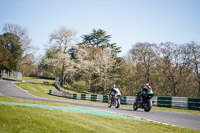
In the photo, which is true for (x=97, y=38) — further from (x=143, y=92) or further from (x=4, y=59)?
(x=143, y=92)

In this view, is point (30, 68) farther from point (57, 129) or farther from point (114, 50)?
point (57, 129)

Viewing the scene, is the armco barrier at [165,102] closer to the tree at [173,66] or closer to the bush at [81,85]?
the tree at [173,66]

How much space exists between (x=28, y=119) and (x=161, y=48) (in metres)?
41.0

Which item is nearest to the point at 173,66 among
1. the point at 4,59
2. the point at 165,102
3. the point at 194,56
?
the point at 194,56

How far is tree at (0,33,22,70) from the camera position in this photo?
65750 millimetres

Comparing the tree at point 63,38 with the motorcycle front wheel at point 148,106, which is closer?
Answer: the motorcycle front wheel at point 148,106

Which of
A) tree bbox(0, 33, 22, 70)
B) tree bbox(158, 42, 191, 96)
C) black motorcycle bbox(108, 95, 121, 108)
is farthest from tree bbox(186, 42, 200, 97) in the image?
tree bbox(0, 33, 22, 70)

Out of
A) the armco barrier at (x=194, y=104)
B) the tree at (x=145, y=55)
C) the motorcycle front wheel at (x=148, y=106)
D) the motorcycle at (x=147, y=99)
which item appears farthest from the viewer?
the tree at (x=145, y=55)

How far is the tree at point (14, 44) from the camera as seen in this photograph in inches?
2589

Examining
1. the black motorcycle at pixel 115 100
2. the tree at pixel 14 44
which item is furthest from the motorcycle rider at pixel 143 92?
the tree at pixel 14 44

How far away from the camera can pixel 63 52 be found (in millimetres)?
56062

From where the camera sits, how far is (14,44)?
66375 millimetres

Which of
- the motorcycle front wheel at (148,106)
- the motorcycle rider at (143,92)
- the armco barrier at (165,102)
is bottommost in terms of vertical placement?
the armco barrier at (165,102)

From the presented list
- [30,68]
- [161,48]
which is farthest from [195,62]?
[30,68]
